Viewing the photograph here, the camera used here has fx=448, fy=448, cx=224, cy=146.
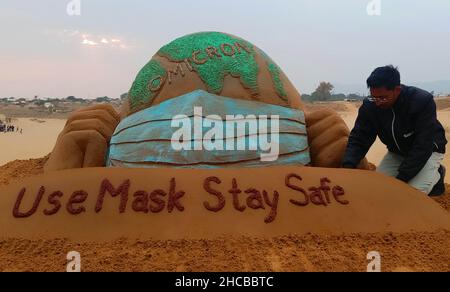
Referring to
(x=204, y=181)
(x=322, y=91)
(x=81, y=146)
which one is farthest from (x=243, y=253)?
(x=322, y=91)

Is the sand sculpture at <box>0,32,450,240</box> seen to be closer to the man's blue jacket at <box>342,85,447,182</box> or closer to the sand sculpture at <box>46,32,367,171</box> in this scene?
the sand sculpture at <box>46,32,367,171</box>

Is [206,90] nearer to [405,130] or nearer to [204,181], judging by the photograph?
[204,181]

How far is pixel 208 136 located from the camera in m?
3.77

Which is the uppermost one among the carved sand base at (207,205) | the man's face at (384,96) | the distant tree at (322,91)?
the distant tree at (322,91)

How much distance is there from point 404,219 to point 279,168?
39.0 inches

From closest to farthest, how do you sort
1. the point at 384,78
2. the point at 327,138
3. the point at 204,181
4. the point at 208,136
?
the point at 204,181 < the point at 384,78 < the point at 208,136 < the point at 327,138

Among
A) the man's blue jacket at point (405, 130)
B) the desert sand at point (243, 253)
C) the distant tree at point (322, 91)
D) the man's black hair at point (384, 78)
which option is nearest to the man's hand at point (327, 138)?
the man's blue jacket at point (405, 130)

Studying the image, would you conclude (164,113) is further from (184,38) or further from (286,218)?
(286,218)

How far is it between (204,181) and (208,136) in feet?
1.80

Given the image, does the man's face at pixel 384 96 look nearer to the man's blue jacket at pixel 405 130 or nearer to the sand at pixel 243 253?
the man's blue jacket at pixel 405 130

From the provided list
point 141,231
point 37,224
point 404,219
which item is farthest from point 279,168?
point 37,224

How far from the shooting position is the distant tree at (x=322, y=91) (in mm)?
38719

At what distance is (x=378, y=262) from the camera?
2.66m

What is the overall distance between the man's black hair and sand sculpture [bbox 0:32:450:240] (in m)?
0.69
